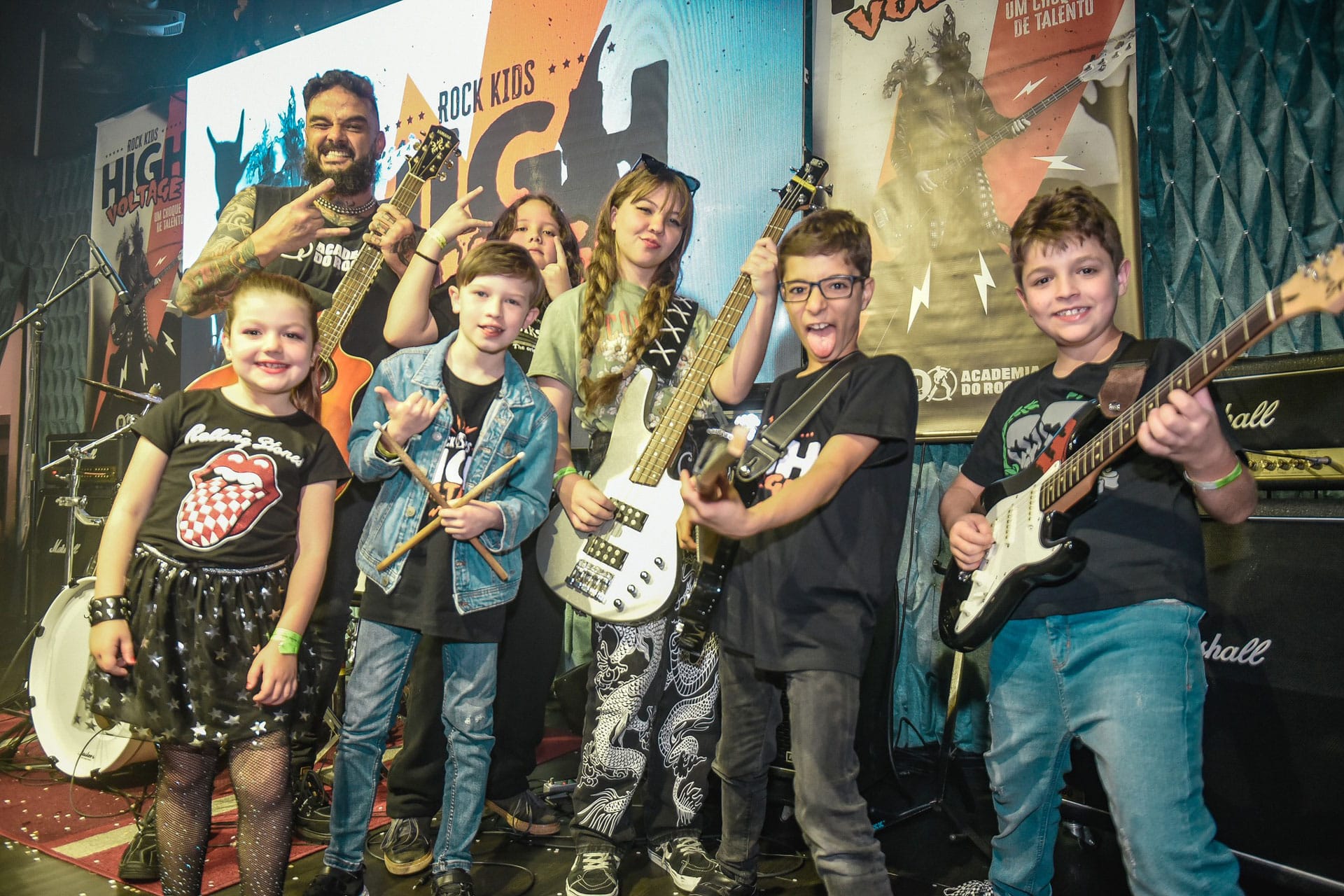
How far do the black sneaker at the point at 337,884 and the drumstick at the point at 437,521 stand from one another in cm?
67

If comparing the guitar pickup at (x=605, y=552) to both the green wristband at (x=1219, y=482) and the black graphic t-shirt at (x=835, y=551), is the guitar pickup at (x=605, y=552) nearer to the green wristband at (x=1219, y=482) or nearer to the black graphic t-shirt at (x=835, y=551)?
the black graphic t-shirt at (x=835, y=551)

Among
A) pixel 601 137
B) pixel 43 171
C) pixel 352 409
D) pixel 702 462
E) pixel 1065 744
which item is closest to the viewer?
pixel 702 462

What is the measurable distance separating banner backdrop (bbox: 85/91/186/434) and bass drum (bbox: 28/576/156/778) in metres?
2.05

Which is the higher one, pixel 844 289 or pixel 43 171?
pixel 43 171

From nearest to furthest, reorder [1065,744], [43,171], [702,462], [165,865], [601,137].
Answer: [702,462] → [1065,744] → [165,865] → [601,137] → [43,171]

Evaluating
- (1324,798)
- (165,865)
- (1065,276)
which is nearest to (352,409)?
(165,865)

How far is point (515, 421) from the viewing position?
2.01m

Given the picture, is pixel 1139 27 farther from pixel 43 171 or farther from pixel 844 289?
pixel 43 171

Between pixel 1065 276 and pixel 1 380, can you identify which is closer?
pixel 1065 276

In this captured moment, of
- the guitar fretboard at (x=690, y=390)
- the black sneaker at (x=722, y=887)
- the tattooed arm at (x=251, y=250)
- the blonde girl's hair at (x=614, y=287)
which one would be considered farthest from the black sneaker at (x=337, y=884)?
the tattooed arm at (x=251, y=250)

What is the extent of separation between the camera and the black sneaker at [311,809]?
2.31 meters

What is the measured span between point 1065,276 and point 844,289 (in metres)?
0.44

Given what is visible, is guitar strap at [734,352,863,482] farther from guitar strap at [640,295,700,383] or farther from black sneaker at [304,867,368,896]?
black sneaker at [304,867,368,896]

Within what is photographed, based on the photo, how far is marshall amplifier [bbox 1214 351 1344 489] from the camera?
1758 mm
